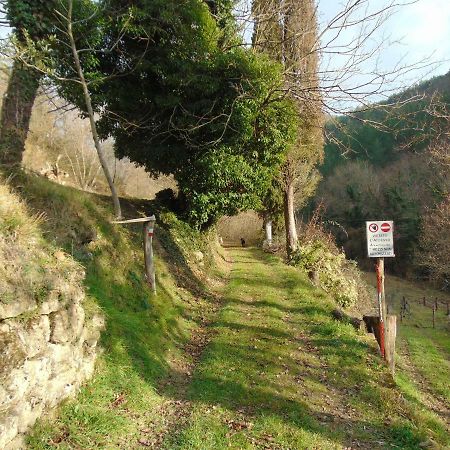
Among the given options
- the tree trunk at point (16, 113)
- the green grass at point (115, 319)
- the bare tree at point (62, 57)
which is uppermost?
the bare tree at point (62, 57)

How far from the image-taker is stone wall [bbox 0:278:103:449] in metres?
4.04

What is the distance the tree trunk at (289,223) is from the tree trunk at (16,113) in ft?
46.0

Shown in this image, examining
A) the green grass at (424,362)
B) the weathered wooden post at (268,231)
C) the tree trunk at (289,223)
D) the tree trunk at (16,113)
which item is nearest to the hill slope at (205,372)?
the green grass at (424,362)

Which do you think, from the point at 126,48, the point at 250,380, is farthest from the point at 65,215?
the point at 126,48

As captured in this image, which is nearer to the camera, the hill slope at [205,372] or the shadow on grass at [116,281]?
the hill slope at [205,372]

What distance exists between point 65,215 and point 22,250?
127 inches

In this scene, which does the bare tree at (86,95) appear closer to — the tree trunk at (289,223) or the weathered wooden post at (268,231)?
the tree trunk at (289,223)

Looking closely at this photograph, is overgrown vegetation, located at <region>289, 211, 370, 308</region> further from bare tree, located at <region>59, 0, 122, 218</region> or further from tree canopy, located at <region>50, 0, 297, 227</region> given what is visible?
bare tree, located at <region>59, 0, 122, 218</region>

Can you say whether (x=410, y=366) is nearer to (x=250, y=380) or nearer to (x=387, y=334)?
(x=387, y=334)

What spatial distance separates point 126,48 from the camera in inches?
516

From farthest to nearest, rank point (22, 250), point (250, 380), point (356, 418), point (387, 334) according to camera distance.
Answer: point (387, 334) < point (250, 380) < point (356, 418) < point (22, 250)

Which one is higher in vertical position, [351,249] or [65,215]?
[65,215]

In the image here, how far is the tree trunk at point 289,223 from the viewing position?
67.3 feet

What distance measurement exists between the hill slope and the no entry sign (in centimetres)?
200
